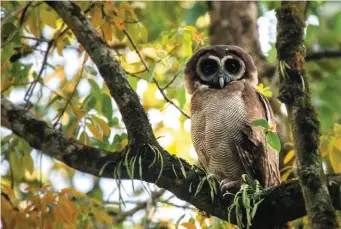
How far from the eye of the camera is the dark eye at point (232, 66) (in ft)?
15.3

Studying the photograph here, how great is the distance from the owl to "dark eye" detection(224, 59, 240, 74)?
0.15 ft

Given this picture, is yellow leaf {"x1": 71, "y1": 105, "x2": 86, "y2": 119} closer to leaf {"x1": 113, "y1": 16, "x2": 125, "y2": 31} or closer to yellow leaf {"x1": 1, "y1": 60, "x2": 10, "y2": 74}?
yellow leaf {"x1": 1, "y1": 60, "x2": 10, "y2": 74}

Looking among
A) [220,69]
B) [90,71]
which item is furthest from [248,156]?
[90,71]

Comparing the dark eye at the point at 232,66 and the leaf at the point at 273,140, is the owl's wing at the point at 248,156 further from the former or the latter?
the leaf at the point at 273,140

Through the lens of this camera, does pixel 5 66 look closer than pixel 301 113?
No

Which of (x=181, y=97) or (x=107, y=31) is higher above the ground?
(x=107, y=31)

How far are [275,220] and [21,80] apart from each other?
7.13ft

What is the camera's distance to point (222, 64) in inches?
182

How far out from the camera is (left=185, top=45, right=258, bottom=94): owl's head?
460 cm

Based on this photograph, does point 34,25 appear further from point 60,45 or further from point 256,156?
point 256,156

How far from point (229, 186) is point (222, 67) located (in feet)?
3.23

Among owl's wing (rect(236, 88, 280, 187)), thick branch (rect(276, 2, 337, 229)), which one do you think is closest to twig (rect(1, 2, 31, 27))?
owl's wing (rect(236, 88, 280, 187))

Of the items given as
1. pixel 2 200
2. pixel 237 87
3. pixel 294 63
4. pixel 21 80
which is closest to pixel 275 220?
pixel 294 63

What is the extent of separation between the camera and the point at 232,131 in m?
4.19
